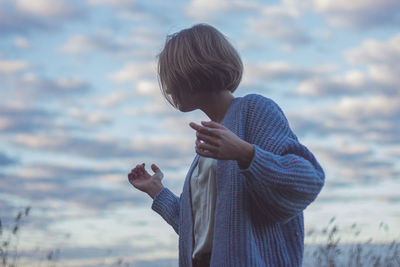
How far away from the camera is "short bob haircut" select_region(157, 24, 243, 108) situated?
2.16m

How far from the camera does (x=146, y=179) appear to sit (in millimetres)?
2811

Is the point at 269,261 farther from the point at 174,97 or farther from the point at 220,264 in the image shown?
the point at 174,97

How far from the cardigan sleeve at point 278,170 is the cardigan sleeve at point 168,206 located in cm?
76

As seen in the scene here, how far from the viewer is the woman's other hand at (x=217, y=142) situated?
1.69m

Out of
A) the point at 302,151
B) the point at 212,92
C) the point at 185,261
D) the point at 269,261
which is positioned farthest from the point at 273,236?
the point at 212,92

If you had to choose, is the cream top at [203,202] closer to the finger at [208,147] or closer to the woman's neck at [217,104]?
the woman's neck at [217,104]

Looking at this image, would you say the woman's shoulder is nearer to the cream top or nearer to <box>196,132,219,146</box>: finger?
the cream top

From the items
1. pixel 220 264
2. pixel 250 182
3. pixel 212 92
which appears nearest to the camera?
pixel 250 182

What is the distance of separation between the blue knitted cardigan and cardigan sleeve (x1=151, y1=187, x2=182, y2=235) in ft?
2.14

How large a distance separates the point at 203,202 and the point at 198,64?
60cm

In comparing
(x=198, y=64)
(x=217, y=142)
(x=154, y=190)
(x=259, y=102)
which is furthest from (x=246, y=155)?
(x=154, y=190)

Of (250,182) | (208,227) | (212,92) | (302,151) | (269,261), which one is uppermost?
(212,92)

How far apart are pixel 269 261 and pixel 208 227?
1.00 feet

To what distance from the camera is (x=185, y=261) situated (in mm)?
2316
